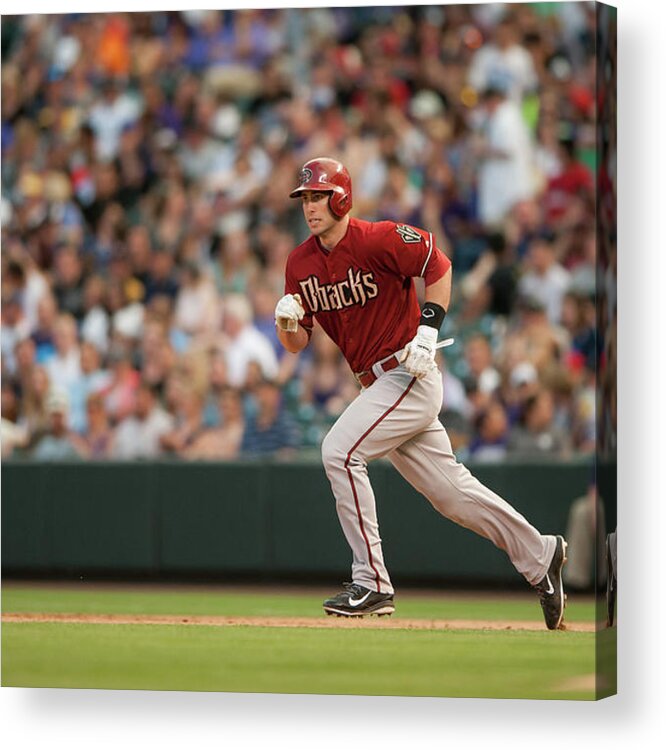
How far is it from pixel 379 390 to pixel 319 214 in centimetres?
69

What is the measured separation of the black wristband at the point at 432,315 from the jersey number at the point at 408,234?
0.24m

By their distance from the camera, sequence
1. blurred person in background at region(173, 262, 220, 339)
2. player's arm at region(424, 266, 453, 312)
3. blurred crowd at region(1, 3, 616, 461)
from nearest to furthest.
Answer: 1. player's arm at region(424, 266, 453, 312)
2. blurred crowd at region(1, 3, 616, 461)
3. blurred person in background at region(173, 262, 220, 339)

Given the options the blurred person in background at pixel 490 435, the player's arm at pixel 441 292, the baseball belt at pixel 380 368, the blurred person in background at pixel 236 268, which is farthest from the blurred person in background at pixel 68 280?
the blurred person in background at pixel 490 435

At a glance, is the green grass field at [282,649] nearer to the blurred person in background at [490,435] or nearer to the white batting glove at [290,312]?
the blurred person in background at [490,435]

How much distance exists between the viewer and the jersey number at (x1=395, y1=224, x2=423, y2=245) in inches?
238

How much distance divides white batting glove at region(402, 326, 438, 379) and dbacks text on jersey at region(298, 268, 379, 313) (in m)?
0.30

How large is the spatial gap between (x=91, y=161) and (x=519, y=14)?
5.94 feet

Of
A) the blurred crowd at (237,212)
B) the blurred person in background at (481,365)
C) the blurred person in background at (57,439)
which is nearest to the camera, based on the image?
the blurred crowd at (237,212)

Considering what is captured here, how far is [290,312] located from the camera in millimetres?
6129

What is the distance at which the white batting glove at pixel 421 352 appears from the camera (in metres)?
5.90

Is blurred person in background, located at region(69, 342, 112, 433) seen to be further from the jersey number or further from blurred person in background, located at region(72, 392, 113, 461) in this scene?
the jersey number

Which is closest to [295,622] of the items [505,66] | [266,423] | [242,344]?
[266,423]

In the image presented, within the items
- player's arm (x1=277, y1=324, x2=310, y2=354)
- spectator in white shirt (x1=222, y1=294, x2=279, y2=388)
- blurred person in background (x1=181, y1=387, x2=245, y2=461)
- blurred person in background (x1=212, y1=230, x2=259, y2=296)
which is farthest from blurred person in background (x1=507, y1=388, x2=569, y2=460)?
blurred person in background (x1=212, y1=230, x2=259, y2=296)

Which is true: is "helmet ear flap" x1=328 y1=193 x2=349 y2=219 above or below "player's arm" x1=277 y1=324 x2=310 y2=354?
above
